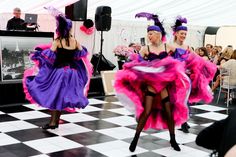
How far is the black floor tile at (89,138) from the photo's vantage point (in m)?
4.47

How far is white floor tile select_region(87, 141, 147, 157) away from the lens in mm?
4074

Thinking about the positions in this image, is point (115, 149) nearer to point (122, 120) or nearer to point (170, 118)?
point (170, 118)

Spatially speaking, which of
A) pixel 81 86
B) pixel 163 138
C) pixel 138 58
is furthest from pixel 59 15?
pixel 163 138

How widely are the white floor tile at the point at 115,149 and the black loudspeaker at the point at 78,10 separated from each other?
477 cm

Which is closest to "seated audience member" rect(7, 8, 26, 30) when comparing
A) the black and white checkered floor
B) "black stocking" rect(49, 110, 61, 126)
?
the black and white checkered floor

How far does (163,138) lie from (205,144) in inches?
137

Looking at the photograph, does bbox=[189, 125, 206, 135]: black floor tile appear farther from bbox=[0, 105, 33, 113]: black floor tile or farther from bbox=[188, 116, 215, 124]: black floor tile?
bbox=[0, 105, 33, 113]: black floor tile

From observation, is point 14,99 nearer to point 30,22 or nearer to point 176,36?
point 30,22

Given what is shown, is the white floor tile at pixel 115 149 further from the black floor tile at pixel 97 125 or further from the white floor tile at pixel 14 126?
the white floor tile at pixel 14 126

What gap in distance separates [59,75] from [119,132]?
1030 mm

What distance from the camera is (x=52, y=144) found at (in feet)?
14.1

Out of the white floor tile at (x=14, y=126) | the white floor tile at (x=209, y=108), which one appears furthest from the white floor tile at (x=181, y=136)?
the white floor tile at (x=209, y=108)

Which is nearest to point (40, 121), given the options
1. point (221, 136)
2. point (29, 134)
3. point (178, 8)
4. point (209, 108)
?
point (29, 134)

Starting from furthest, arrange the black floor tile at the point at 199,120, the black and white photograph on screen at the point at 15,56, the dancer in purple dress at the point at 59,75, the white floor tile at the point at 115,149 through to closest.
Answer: the black and white photograph on screen at the point at 15,56, the black floor tile at the point at 199,120, the dancer in purple dress at the point at 59,75, the white floor tile at the point at 115,149
